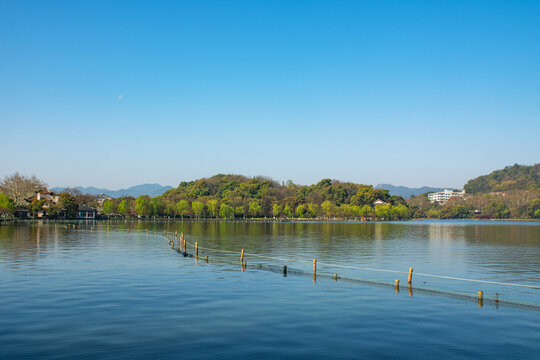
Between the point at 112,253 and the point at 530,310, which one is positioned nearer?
the point at 530,310

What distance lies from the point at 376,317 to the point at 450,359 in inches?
268

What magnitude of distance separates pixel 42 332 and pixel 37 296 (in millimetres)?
9397

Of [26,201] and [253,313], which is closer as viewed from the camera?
[253,313]

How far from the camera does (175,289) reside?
107 ft

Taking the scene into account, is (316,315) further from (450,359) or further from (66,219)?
(66,219)

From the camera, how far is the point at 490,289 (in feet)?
115

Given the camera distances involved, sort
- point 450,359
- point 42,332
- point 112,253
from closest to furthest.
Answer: point 450,359 < point 42,332 < point 112,253

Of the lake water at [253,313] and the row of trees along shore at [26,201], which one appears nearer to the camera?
the lake water at [253,313]

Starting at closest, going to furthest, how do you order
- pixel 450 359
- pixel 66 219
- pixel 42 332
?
pixel 450 359
pixel 42 332
pixel 66 219

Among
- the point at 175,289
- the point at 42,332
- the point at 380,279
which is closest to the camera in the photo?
the point at 42,332

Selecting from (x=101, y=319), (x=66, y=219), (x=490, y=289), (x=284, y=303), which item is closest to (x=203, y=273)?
(x=284, y=303)

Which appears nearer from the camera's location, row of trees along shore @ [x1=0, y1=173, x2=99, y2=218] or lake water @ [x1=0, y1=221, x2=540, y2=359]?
lake water @ [x1=0, y1=221, x2=540, y2=359]

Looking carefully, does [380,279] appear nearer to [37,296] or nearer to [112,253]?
[37,296]

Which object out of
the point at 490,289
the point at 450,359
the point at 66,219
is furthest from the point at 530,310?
the point at 66,219
